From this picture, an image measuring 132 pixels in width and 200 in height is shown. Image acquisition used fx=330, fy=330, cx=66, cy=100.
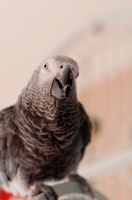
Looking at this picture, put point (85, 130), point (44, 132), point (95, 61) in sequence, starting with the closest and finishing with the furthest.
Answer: point (44, 132) → point (85, 130) → point (95, 61)

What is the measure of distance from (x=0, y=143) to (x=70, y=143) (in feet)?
0.60

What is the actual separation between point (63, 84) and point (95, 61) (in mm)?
1473

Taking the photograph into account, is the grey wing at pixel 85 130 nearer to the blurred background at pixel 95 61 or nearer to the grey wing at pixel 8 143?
the grey wing at pixel 8 143

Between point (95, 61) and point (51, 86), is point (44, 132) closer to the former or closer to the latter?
point (51, 86)

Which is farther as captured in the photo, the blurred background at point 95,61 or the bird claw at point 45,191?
the blurred background at point 95,61

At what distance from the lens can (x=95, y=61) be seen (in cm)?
210

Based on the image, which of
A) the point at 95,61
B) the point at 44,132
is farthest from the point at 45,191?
the point at 95,61

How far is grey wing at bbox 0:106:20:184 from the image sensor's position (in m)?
0.85

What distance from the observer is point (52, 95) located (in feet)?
2.31

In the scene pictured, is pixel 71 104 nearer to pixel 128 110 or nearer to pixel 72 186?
pixel 72 186

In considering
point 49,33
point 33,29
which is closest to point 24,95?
point 33,29

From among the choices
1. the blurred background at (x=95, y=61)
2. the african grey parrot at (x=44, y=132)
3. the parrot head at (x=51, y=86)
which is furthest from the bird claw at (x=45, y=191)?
the blurred background at (x=95, y=61)

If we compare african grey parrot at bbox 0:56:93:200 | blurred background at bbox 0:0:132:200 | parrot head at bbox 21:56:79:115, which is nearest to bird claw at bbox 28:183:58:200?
Result: african grey parrot at bbox 0:56:93:200

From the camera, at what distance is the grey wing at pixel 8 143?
85 centimetres
